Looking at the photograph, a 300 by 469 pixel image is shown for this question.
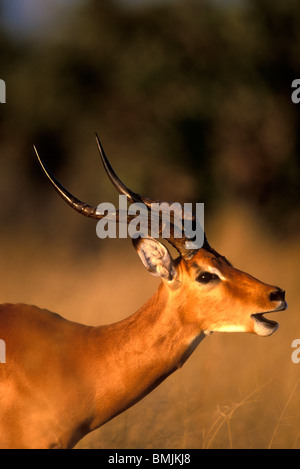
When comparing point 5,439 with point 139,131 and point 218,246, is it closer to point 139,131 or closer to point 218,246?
point 218,246

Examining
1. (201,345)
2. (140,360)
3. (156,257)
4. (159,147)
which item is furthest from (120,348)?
(159,147)

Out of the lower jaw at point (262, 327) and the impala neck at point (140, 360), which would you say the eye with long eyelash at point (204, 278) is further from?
Result: the lower jaw at point (262, 327)

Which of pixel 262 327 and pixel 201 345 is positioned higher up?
pixel 262 327

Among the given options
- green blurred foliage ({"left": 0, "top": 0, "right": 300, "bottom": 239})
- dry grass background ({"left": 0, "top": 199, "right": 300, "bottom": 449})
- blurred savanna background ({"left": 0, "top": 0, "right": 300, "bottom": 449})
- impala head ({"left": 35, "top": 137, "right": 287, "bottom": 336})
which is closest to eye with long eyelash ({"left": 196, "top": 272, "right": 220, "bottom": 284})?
impala head ({"left": 35, "top": 137, "right": 287, "bottom": 336})

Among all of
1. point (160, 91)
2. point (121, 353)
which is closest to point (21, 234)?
point (160, 91)

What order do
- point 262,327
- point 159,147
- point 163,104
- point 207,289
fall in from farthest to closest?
point 163,104 → point 159,147 → point 207,289 → point 262,327

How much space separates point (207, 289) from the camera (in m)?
5.50

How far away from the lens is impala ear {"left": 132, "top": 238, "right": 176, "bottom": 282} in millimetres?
5527

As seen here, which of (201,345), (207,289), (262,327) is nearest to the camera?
(262,327)

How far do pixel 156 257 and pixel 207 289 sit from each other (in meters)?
0.47

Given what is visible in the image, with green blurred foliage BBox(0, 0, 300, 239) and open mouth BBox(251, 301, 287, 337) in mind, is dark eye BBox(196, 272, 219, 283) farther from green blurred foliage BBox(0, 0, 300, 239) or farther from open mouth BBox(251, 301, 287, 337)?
green blurred foliage BBox(0, 0, 300, 239)

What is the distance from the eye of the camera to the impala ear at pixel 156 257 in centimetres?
553

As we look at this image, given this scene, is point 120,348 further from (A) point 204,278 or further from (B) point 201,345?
(B) point 201,345

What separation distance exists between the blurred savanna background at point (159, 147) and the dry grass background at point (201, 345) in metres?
0.03
